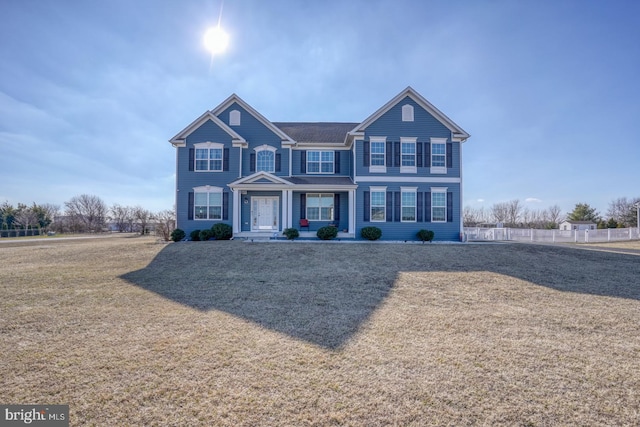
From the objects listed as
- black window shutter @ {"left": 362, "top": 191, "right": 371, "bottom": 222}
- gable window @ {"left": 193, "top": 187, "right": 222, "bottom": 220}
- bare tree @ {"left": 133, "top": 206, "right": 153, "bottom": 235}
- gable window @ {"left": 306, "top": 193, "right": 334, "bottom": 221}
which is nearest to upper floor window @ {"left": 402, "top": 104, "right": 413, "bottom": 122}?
black window shutter @ {"left": 362, "top": 191, "right": 371, "bottom": 222}

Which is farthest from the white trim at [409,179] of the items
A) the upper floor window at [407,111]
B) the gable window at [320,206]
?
the upper floor window at [407,111]

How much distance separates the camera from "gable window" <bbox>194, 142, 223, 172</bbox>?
57.5 ft

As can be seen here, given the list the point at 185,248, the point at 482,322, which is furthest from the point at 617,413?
the point at 185,248

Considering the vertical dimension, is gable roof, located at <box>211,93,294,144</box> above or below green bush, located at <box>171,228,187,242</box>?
above

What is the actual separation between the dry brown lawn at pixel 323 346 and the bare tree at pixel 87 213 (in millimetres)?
44453

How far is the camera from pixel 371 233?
53.6ft

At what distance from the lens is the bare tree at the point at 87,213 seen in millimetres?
43594

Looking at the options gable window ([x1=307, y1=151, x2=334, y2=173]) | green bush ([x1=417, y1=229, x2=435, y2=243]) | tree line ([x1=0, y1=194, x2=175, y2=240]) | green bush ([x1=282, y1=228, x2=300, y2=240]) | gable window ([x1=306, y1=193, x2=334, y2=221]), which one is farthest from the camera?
tree line ([x1=0, y1=194, x2=175, y2=240])

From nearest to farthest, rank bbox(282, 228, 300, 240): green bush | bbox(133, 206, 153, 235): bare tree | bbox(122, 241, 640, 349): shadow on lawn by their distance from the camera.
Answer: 1. bbox(122, 241, 640, 349): shadow on lawn
2. bbox(282, 228, 300, 240): green bush
3. bbox(133, 206, 153, 235): bare tree

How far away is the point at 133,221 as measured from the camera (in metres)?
46.9

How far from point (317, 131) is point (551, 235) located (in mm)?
21616

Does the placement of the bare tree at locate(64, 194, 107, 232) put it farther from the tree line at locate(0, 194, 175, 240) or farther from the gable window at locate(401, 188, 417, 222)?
the gable window at locate(401, 188, 417, 222)

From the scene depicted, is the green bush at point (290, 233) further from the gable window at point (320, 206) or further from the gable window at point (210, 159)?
the gable window at point (210, 159)

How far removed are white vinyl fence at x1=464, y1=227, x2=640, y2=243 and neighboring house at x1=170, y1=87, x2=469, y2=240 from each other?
756cm
